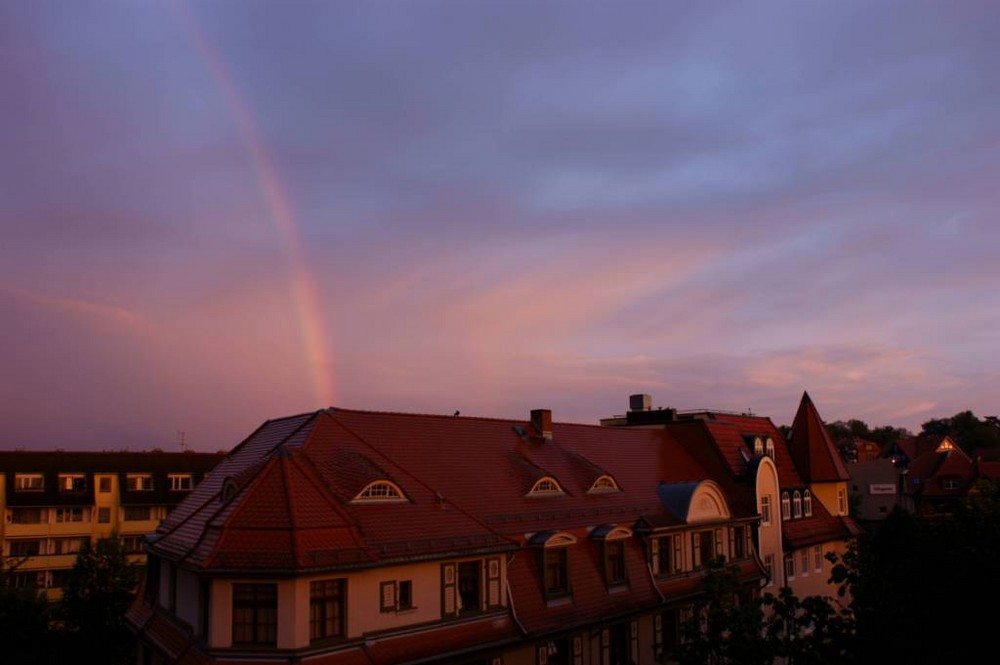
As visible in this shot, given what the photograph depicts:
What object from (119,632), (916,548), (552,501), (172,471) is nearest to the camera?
(916,548)

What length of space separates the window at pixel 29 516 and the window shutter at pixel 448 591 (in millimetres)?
57559

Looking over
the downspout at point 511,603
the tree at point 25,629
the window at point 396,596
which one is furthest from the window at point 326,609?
the tree at point 25,629

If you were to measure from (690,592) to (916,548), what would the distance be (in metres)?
15.2

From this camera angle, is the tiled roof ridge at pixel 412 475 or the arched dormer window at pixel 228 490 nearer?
the arched dormer window at pixel 228 490

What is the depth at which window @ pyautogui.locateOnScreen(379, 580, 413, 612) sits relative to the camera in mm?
24016

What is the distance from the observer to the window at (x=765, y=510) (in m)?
44.6

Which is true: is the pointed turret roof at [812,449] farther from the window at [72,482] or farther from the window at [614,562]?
the window at [72,482]

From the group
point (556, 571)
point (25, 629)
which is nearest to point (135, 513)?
point (25, 629)

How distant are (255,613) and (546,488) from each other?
1504 cm

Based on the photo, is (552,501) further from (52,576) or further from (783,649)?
(52,576)

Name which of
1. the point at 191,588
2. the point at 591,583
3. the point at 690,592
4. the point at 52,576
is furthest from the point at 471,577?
the point at 52,576

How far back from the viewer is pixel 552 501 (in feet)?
111

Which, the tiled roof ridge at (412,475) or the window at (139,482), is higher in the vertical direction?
the tiled roof ridge at (412,475)

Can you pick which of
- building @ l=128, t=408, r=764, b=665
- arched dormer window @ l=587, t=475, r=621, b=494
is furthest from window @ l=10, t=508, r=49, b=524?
arched dormer window @ l=587, t=475, r=621, b=494
